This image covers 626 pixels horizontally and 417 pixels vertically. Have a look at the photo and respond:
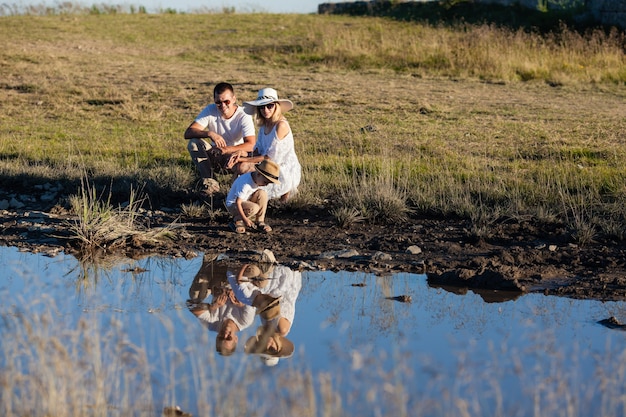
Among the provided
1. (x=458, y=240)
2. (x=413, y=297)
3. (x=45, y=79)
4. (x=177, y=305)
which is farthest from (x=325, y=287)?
(x=45, y=79)

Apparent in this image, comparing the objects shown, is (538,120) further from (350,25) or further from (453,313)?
(350,25)

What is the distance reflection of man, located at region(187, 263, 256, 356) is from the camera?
238 inches

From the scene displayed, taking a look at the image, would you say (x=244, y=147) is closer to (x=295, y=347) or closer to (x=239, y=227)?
(x=239, y=227)

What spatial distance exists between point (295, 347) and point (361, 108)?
1116 centimetres

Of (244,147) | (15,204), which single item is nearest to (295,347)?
(244,147)

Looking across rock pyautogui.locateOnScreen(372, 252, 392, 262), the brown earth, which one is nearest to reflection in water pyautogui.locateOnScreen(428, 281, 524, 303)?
the brown earth

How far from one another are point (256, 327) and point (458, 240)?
9.84 feet

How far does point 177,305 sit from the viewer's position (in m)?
6.76

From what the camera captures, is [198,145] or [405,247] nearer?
[405,247]

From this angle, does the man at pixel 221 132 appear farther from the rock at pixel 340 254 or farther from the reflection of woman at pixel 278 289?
the reflection of woman at pixel 278 289

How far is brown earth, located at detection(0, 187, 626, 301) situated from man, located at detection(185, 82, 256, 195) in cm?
71

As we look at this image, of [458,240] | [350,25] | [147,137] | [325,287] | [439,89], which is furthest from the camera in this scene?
[350,25]

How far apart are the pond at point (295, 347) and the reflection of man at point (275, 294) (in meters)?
0.02

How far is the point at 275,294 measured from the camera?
7113 millimetres
